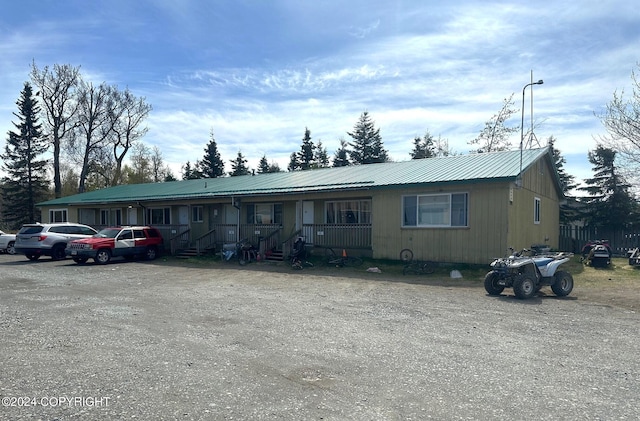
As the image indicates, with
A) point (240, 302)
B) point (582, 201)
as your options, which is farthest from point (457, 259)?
point (582, 201)

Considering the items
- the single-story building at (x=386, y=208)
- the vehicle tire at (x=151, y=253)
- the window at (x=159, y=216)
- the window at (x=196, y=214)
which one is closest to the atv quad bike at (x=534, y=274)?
the single-story building at (x=386, y=208)

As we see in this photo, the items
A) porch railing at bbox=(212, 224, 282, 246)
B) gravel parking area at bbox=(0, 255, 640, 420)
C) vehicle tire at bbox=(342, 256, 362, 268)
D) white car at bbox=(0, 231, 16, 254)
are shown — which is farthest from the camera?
white car at bbox=(0, 231, 16, 254)

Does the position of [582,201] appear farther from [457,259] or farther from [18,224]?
[18,224]

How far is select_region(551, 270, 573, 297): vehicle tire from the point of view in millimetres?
10719

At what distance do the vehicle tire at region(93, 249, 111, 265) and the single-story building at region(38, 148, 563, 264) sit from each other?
137 inches

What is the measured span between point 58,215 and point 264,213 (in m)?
19.1

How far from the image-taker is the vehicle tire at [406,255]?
16781mm

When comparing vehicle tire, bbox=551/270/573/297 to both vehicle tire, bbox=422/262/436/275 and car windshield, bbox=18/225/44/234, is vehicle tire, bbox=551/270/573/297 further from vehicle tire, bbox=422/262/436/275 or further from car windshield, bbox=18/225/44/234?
car windshield, bbox=18/225/44/234

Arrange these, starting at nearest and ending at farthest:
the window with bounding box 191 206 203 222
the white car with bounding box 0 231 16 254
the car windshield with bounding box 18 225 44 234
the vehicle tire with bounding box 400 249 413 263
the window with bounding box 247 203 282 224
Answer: the vehicle tire with bounding box 400 249 413 263 → the car windshield with bounding box 18 225 44 234 → the window with bounding box 247 203 282 224 → the window with bounding box 191 206 203 222 → the white car with bounding box 0 231 16 254

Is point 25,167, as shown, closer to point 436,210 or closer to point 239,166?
point 239,166

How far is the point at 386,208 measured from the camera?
17.5 m

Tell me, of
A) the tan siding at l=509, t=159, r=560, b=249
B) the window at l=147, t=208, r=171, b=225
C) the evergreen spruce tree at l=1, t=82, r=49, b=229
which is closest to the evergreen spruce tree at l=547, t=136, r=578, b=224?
the tan siding at l=509, t=159, r=560, b=249

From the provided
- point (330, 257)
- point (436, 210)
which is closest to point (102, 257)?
point (330, 257)

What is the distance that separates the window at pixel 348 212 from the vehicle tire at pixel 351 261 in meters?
2.00
